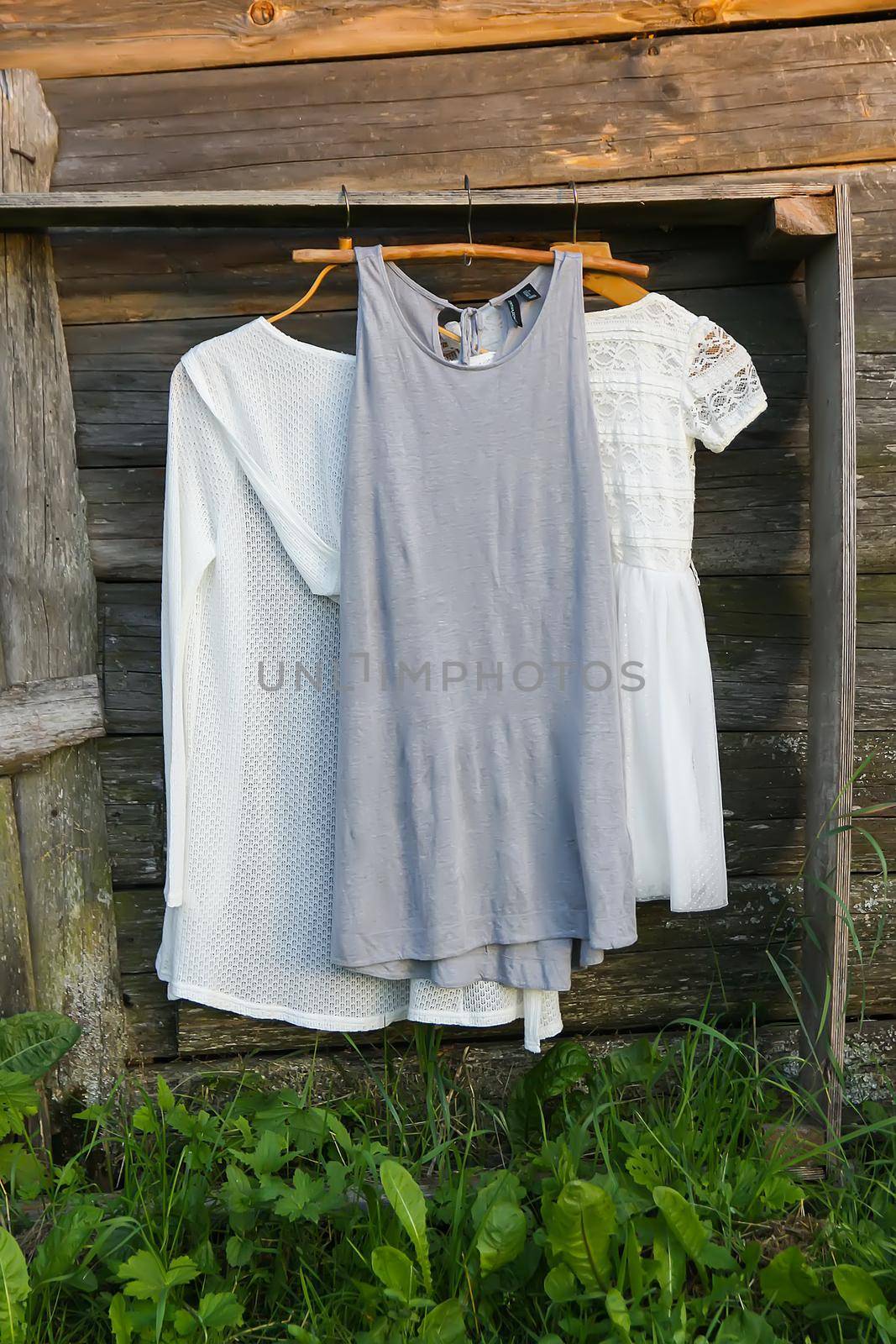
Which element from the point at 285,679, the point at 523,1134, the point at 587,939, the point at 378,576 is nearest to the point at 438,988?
the point at 587,939

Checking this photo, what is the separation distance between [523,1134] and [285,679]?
3.20 feet

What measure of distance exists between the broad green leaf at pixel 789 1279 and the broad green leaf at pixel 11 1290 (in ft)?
3.53

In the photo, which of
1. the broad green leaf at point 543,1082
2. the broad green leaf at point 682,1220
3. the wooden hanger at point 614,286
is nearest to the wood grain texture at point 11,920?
the broad green leaf at point 543,1082

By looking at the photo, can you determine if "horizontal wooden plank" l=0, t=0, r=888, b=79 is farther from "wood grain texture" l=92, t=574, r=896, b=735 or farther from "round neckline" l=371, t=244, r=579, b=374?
"wood grain texture" l=92, t=574, r=896, b=735

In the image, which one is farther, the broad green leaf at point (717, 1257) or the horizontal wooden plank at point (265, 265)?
the horizontal wooden plank at point (265, 265)

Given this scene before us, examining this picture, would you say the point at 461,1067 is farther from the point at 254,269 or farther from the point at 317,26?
the point at 317,26

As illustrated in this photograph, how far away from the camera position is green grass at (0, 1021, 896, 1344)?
1387 mm

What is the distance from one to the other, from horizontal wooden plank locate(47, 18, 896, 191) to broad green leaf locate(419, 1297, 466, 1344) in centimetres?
193

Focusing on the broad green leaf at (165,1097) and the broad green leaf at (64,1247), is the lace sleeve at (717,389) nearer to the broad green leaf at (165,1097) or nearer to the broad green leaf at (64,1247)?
the broad green leaf at (165,1097)

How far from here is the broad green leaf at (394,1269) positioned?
4.52 feet

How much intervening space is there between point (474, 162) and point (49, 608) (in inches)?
48.1

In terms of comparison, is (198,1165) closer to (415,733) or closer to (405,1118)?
(405,1118)

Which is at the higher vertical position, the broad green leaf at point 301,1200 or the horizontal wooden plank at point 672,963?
the horizontal wooden plank at point 672,963

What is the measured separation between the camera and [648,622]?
5.49 ft
